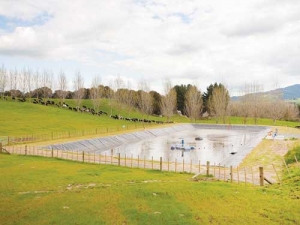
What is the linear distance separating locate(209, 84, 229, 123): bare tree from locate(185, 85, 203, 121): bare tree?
493 centimetres

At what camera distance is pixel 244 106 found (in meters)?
133

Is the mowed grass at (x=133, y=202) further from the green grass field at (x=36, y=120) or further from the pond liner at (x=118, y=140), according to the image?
the green grass field at (x=36, y=120)

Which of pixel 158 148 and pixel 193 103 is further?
pixel 193 103

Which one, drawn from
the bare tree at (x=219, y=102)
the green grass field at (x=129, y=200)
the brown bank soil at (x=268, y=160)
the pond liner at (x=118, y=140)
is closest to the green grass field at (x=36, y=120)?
the pond liner at (x=118, y=140)

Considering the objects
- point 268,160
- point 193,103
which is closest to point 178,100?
point 193,103

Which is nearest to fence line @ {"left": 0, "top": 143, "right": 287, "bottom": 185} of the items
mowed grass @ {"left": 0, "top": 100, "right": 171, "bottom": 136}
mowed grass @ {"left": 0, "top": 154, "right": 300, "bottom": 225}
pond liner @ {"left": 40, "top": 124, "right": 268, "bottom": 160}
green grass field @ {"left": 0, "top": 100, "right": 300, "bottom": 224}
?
green grass field @ {"left": 0, "top": 100, "right": 300, "bottom": 224}

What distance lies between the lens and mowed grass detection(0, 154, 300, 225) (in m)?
14.7

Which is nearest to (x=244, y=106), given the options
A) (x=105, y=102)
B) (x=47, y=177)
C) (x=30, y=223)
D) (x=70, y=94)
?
(x=105, y=102)

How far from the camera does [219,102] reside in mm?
118875

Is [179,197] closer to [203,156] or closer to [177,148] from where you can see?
[203,156]

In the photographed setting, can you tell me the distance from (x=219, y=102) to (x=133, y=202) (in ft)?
346

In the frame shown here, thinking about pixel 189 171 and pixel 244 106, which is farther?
pixel 244 106

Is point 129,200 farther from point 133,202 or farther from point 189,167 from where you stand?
point 189,167

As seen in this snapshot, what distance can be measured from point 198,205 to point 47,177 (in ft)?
43.7
